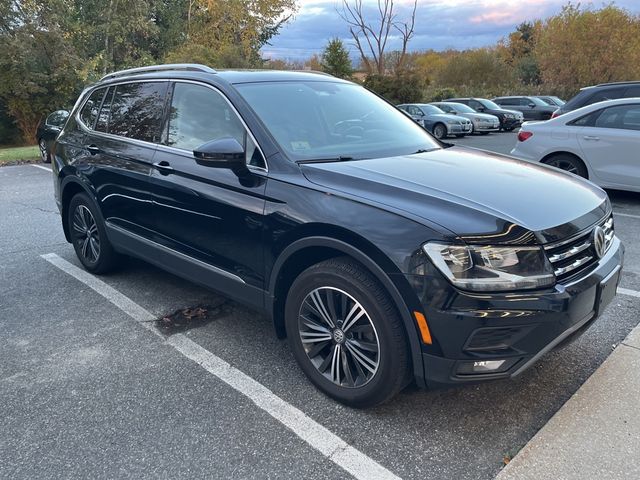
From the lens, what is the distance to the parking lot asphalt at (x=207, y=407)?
8.25 feet

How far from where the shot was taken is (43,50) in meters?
20.6

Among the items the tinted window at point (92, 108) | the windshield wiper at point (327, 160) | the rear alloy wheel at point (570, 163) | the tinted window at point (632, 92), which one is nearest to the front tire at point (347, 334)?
the windshield wiper at point (327, 160)

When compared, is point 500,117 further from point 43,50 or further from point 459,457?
point 459,457

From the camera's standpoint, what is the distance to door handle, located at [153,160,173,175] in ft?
12.3

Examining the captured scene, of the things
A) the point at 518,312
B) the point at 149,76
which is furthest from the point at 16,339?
the point at 518,312

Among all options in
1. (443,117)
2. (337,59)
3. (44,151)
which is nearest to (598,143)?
(44,151)

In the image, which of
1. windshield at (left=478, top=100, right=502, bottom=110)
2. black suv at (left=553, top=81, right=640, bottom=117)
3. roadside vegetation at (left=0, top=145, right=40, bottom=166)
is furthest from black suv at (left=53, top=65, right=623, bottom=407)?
windshield at (left=478, top=100, right=502, bottom=110)

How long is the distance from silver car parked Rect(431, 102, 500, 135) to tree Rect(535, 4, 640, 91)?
1730cm

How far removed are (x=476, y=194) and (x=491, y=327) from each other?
0.71 metres

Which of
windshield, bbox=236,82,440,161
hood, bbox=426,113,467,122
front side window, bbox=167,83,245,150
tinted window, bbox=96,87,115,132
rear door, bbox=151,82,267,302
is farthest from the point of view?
hood, bbox=426,113,467,122

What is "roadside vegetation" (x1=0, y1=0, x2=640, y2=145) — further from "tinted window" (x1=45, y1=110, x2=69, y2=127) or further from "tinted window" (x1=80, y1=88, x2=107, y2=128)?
"tinted window" (x1=80, y1=88, x2=107, y2=128)

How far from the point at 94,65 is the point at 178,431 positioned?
21950 mm

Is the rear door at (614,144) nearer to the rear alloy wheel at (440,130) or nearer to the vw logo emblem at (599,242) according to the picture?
the vw logo emblem at (599,242)

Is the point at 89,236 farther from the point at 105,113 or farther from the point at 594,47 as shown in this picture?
the point at 594,47
